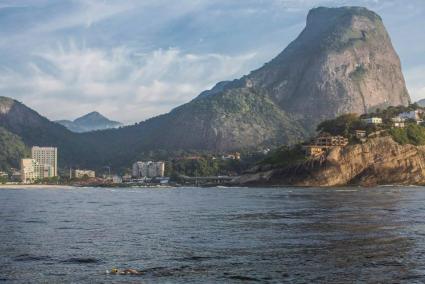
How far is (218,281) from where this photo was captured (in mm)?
29266

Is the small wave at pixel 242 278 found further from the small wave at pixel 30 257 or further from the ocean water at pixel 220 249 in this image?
the small wave at pixel 30 257

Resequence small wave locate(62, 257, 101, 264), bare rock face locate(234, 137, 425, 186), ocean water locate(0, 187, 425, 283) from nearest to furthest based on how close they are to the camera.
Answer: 1. ocean water locate(0, 187, 425, 283)
2. small wave locate(62, 257, 101, 264)
3. bare rock face locate(234, 137, 425, 186)

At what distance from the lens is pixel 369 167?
194750mm

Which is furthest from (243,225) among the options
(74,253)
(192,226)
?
(74,253)

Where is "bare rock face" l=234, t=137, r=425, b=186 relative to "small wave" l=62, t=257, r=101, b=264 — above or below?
above

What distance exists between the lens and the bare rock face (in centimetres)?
19225

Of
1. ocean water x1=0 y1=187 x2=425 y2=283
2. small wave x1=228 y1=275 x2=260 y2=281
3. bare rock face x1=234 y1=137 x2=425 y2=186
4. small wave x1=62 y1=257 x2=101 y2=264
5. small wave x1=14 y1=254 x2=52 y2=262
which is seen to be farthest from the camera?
bare rock face x1=234 y1=137 x2=425 y2=186

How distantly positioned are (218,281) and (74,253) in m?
13.8

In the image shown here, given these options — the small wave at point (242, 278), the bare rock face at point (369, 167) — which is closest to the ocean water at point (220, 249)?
the small wave at point (242, 278)

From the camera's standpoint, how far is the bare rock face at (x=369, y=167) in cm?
19225

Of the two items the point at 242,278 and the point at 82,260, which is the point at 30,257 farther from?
the point at 242,278

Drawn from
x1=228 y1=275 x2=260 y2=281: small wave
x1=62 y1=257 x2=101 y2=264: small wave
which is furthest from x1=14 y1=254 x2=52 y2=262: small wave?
x1=228 y1=275 x2=260 y2=281: small wave

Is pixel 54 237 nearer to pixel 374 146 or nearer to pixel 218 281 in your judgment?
pixel 218 281

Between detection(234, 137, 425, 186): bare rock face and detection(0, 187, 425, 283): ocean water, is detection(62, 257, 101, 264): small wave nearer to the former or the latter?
detection(0, 187, 425, 283): ocean water
